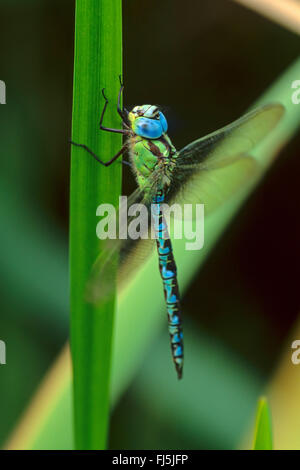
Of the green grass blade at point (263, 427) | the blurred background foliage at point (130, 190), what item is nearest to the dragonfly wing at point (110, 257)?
the green grass blade at point (263, 427)

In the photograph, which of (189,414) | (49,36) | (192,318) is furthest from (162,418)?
(49,36)

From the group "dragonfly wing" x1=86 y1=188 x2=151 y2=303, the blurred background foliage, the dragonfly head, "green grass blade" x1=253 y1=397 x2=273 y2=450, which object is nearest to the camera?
"green grass blade" x1=253 y1=397 x2=273 y2=450

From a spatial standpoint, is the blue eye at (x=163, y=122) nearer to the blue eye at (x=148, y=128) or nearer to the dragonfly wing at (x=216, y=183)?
the blue eye at (x=148, y=128)

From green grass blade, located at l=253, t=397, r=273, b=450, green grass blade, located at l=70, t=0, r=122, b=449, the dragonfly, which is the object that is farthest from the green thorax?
green grass blade, located at l=253, t=397, r=273, b=450

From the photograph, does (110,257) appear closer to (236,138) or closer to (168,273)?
(168,273)

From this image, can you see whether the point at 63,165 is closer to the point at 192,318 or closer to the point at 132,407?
the point at 192,318

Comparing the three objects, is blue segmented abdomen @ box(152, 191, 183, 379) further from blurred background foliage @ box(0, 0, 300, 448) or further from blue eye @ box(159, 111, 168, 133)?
blurred background foliage @ box(0, 0, 300, 448)
